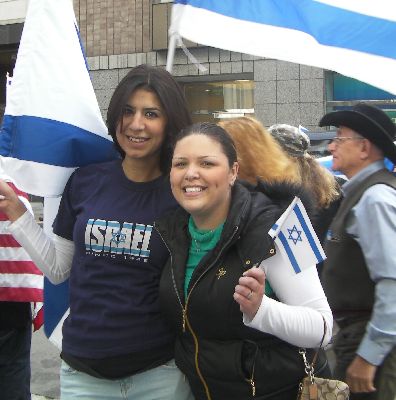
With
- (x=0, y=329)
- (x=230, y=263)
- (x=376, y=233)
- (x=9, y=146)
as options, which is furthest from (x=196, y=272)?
(x=0, y=329)

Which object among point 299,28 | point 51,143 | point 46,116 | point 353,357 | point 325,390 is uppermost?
point 299,28

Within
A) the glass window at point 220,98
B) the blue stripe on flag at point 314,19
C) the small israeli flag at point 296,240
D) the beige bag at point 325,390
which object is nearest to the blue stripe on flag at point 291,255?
the small israeli flag at point 296,240

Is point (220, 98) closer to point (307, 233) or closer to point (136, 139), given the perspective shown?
point (136, 139)

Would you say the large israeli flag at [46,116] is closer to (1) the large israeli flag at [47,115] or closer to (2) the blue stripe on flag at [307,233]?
(1) the large israeli flag at [47,115]

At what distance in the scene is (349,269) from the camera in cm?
271

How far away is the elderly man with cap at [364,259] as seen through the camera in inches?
98.7

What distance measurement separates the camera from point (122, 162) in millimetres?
2412

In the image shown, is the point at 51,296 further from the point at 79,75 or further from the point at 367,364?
the point at 367,364

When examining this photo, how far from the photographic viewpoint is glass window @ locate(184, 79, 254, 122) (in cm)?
1337

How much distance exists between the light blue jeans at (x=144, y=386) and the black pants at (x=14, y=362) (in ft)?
3.43

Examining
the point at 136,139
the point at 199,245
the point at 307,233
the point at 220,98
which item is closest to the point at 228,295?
the point at 199,245

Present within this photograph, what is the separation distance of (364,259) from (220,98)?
37.2 feet

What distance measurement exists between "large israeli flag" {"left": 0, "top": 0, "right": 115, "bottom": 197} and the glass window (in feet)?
35.1

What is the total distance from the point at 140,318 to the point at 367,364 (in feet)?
3.35
